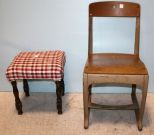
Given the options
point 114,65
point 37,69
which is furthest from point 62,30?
point 114,65

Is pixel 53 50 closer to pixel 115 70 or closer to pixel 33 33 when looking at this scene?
pixel 33 33

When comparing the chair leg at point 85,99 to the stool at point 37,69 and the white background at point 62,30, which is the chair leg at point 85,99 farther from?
the white background at point 62,30

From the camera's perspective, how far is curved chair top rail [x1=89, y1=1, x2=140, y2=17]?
177 centimetres

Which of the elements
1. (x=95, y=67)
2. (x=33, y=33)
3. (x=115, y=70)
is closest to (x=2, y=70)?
(x=33, y=33)

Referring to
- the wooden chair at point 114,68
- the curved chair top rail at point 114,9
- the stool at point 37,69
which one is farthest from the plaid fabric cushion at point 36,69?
the curved chair top rail at point 114,9

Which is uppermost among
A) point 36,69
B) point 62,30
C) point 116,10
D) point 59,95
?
point 116,10

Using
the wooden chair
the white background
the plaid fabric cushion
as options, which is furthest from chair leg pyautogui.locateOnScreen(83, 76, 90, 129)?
the white background

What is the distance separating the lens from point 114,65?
5.44 ft

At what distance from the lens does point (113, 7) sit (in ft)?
5.85

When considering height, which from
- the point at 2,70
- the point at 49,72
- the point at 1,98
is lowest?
the point at 1,98

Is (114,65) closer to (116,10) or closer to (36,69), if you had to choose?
(116,10)

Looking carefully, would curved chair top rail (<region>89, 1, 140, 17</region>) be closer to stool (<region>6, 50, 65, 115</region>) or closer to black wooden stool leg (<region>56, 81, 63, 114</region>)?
stool (<region>6, 50, 65, 115</region>)

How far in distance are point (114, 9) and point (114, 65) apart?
1.45 ft

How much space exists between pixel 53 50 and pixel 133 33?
692mm
